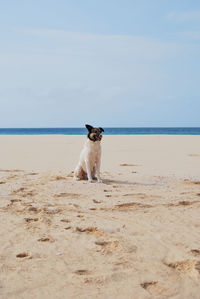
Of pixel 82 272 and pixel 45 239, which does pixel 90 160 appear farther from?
pixel 82 272

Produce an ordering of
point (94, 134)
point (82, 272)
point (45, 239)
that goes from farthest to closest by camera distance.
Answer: point (94, 134), point (45, 239), point (82, 272)

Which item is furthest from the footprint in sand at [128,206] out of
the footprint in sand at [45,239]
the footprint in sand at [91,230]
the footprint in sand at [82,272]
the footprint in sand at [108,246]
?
the footprint in sand at [82,272]

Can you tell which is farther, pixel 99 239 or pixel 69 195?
pixel 69 195

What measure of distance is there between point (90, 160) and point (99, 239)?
397 cm

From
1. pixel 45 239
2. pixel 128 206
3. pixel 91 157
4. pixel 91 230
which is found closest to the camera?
pixel 45 239

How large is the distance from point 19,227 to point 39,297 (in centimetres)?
179

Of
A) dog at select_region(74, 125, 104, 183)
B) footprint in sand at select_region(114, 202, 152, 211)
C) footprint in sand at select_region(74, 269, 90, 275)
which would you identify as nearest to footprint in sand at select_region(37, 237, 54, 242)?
footprint in sand at select_region(74, 269, 90, 275)

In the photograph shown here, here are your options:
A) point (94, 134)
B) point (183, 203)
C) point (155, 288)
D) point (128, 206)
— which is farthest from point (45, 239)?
point (94, 134)

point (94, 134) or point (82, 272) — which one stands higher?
point (94, 134)

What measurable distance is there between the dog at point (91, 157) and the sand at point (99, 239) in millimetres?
376

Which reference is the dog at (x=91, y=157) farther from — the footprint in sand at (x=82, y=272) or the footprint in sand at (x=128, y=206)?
the footprint in sand at (x=82, y=272)

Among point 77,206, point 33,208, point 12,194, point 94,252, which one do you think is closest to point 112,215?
point 77,206

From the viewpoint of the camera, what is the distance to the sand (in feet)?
9.59

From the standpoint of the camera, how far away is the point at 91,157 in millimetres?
7883
